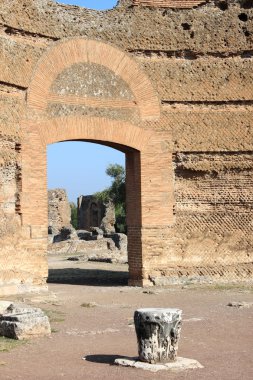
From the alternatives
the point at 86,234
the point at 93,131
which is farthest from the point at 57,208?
the point at 93,131

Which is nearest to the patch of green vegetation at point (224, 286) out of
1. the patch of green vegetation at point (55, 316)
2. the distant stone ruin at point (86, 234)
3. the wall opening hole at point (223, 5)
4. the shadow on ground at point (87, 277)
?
the shadow on ground at point (87, 277)

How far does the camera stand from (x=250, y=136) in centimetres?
1412

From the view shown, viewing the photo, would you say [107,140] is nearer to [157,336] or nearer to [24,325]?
[24,325]

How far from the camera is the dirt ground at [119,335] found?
571 cm

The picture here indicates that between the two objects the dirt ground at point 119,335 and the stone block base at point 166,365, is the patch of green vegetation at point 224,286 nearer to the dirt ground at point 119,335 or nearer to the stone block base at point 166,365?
the dirt ground at point 119,335

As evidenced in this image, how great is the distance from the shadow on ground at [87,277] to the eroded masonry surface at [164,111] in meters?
1.21

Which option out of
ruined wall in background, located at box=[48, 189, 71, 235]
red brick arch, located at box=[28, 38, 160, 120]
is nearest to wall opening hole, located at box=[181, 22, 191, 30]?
red brick arch, located at box=[28, 38, 160, 120]

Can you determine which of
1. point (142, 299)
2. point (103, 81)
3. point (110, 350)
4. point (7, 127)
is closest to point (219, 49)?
point (103, 81)

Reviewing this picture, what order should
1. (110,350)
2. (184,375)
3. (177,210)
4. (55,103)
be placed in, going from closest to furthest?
(184,375) < (110,350) < (55,103) < (177,210)

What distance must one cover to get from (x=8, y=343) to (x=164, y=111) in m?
8.08

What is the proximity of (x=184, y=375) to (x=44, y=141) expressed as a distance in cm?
783

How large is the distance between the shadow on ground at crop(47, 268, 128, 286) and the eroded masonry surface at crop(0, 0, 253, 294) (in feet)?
3.98

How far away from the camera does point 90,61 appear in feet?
44.0

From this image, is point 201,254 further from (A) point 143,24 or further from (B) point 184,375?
(B) point 184,375
